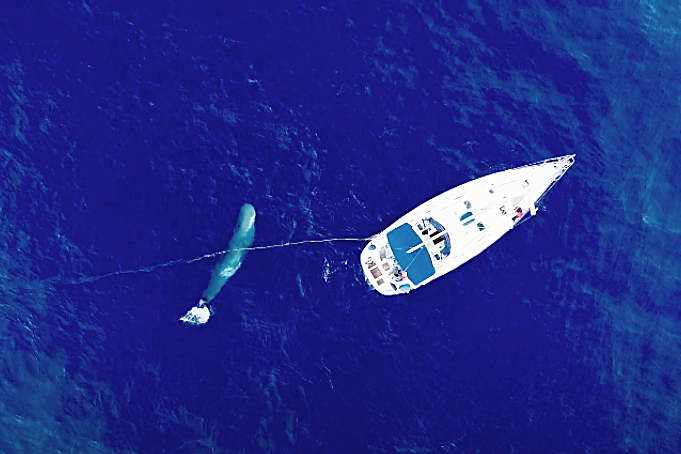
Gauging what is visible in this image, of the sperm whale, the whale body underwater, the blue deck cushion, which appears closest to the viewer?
the sperm whale

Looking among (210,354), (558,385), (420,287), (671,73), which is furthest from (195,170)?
(671,73)

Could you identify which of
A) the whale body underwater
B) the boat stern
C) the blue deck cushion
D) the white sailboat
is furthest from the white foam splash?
the blue deck cushion

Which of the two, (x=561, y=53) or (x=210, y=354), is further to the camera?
(x=561, y=53)

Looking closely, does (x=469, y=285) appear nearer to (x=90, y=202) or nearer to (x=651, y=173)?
(x=651, y=173)

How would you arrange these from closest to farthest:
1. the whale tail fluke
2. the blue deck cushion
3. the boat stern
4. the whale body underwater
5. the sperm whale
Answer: the whale tail fluke < the sperm whale < the whale body underwater < the boat stern < the blue deck cushion

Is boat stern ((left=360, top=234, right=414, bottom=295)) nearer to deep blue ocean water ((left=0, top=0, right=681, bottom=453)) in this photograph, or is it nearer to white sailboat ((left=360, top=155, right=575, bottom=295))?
white sailboat ((left=360, top=155, right=575, bottom=295))

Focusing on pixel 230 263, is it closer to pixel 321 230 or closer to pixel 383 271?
pixel 321 230

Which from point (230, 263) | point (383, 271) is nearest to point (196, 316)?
point (230, 263)

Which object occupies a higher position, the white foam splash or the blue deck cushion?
the blue deck cushion

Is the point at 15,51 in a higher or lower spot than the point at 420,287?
higher
